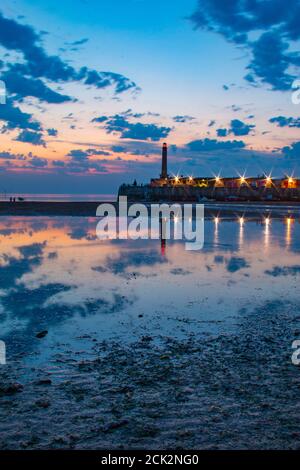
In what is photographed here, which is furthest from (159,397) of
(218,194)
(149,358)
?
(218,194)

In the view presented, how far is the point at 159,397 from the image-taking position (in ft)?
14.5

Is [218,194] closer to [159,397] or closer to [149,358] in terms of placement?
[149,358]

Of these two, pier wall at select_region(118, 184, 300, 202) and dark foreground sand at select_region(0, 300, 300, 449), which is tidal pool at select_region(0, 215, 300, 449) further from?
pier wall at select_region(118, 184, 300, 202)

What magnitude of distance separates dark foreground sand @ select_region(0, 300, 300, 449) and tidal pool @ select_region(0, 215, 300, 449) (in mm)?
14

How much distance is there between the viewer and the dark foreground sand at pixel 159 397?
3.69 metres

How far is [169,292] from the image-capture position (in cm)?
914

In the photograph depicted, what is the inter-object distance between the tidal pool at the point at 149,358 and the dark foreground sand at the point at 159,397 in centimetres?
1

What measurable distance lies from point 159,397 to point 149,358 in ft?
3.52

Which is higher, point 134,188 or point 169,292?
point 134,188

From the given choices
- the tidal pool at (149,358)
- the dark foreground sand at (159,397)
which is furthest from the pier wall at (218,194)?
the dark foreground sand at (159,397)

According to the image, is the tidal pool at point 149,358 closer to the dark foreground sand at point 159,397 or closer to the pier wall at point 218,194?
the dark foreground sand at point 159,397
